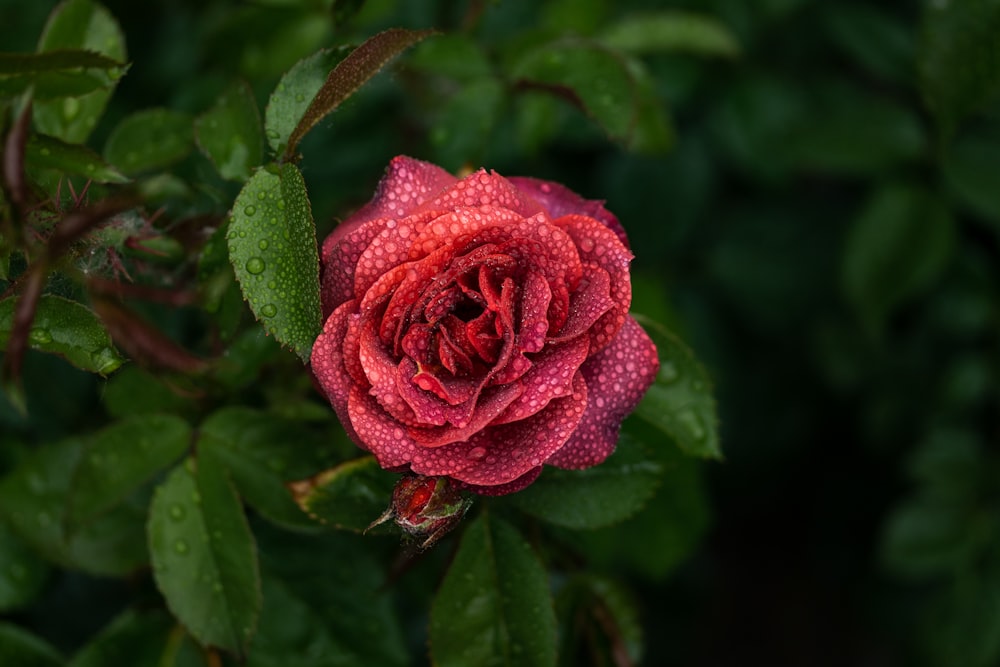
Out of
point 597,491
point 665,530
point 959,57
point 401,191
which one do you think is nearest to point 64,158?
point 401,191

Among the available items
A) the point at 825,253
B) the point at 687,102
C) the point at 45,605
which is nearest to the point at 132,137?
the point at 45,605

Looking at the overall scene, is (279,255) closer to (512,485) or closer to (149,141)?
(512,485)

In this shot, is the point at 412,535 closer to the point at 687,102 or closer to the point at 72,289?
the point at 72,289

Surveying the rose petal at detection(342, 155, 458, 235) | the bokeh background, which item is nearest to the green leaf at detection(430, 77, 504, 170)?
the bokeh background

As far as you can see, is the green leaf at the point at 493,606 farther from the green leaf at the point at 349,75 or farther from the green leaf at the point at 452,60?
the green leaf at the point at 452,60

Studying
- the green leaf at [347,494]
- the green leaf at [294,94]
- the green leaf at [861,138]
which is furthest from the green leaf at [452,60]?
the green leaf at [861,138]

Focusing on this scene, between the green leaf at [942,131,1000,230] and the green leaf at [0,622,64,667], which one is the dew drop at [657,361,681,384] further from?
the green leaf at [942,131,1000,230]
